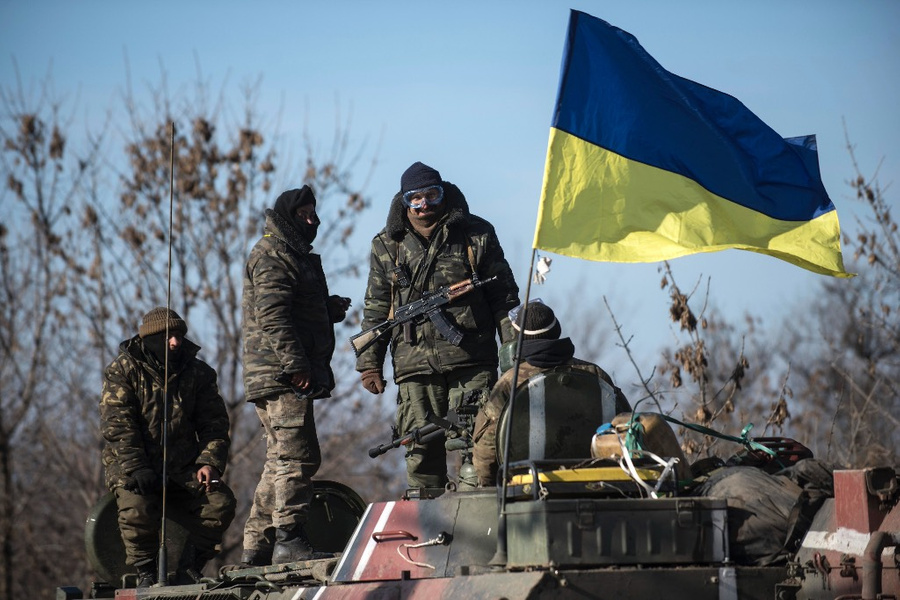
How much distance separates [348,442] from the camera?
83.6ft

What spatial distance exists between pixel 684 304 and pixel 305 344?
506 centimetres

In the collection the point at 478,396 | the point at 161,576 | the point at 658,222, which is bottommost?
the point at 161,576

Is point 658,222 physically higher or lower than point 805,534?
higher

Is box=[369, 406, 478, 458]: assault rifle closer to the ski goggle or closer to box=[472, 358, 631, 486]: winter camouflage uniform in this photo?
box=[472, 358, 631, 486]: winter camouflage uniform

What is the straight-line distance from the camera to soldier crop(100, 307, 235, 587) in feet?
35.8

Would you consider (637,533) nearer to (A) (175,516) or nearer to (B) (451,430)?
(B) (451,430)

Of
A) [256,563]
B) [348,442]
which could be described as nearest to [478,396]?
[256,563]

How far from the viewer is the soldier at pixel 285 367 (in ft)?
33.7

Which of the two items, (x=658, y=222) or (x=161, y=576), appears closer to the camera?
(x=658, y=222)

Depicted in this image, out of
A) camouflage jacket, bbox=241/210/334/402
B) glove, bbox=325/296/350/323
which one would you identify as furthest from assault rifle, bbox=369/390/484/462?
glove, bbox=325/296/350/323

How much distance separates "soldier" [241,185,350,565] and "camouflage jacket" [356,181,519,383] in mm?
565

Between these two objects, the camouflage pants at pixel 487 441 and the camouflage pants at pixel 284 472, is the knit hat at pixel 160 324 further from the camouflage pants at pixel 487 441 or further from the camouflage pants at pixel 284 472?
the camouflage pants at pixel 487 441

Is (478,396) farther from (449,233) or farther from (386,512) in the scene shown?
(386,512)

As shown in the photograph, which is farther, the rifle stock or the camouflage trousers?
the rifle stock
